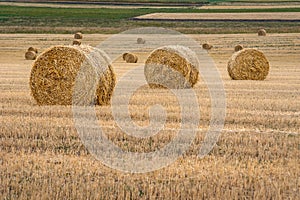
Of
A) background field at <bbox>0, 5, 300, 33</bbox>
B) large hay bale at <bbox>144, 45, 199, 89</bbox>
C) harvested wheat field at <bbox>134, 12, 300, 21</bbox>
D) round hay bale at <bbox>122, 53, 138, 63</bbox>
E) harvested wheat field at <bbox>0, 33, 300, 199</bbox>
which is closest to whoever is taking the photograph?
harvested wheat field at <bbox>0, 33, 300, 199</bbox>

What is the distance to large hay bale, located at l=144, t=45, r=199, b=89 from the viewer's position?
1886 cm

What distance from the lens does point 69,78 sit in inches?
544

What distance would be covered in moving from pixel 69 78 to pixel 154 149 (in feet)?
16.6

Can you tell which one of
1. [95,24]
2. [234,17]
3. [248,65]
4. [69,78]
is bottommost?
[248,65]

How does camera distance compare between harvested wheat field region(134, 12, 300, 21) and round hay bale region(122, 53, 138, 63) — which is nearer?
round hay bale region(122, 53, 138, 63)

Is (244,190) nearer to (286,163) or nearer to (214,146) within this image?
(286,163)

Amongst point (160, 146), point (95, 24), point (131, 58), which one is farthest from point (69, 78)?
point (95, 24)

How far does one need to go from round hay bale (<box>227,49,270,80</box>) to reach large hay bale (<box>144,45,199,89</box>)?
385 cm

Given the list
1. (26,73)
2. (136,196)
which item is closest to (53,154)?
(136,196)

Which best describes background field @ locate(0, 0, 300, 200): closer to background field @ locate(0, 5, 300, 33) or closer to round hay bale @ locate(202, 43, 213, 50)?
round hay bale @ locate(202, 43, 213, 50)

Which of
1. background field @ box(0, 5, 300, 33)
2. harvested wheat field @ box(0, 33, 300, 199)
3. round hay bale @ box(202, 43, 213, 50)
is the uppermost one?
background field @ box(0, 5, 300, 33)

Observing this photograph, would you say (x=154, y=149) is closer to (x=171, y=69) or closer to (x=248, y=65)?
(x=171, y=69)

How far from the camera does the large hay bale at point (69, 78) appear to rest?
1376 cm

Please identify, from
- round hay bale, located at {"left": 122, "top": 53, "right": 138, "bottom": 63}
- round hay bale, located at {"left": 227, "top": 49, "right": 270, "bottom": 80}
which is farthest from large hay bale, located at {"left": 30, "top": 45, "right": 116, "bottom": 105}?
round hay bale, located at {"left": 122, "top": 53, "right": 138, "bottom": 63}
